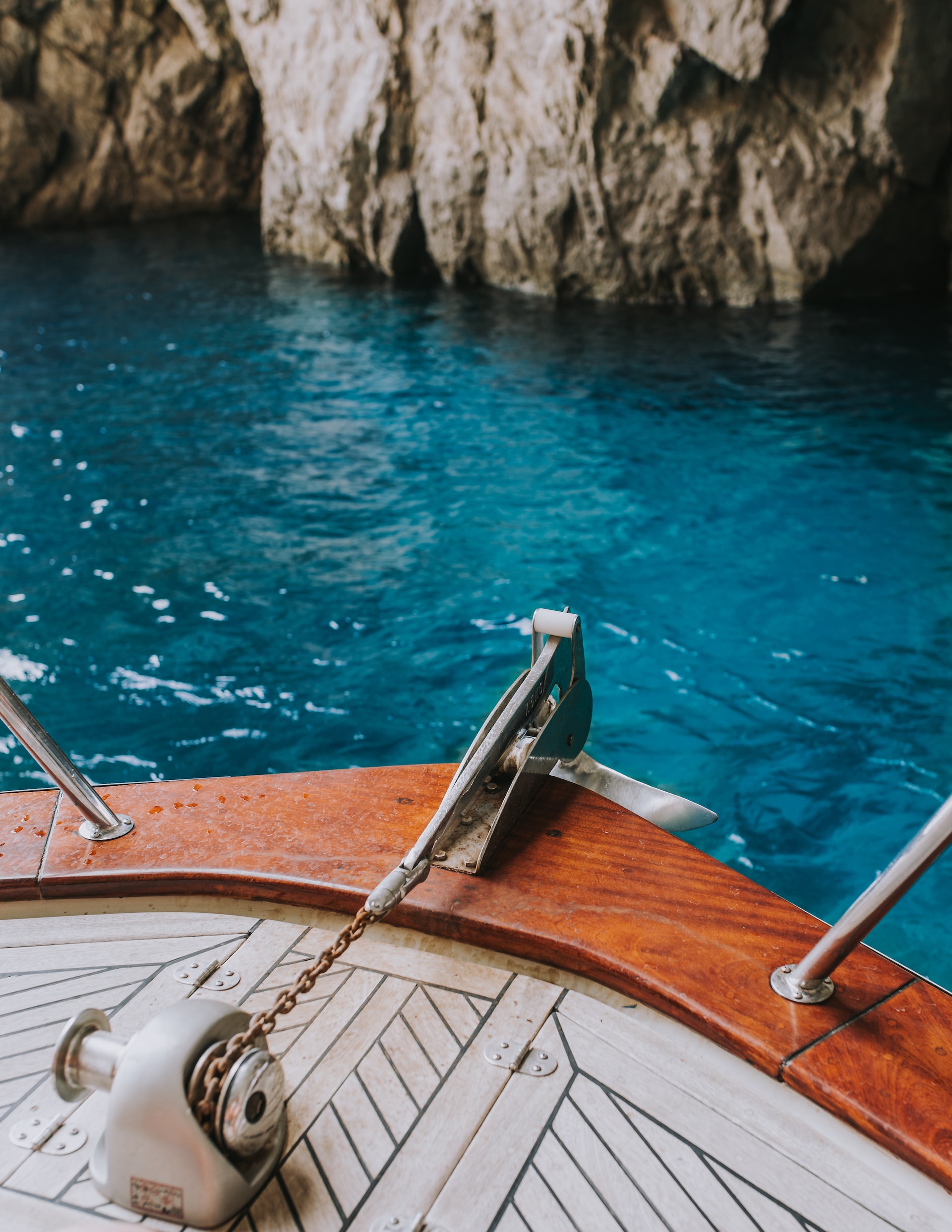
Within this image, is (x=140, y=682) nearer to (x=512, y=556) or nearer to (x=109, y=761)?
(x=109, y=761)

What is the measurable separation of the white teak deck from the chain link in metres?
0.18

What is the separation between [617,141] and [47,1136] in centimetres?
1025

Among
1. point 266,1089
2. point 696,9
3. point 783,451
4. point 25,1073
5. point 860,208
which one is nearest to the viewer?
point 266,1089

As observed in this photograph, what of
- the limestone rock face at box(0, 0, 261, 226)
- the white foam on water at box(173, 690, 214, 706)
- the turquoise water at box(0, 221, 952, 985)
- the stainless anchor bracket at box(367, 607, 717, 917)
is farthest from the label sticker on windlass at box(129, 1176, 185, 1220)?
the limestone rock face at box(0, 0, 261, 226)

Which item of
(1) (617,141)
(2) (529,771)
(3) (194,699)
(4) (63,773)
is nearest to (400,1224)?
(2) (529,771)

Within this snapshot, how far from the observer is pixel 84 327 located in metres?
10.1

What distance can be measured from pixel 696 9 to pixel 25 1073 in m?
9.83

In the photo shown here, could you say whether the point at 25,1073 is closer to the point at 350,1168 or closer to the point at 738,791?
the point at 350,1168

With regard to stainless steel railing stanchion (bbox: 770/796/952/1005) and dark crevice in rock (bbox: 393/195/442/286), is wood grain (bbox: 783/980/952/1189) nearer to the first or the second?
stainless steel railing stanchion (bbox: 770/796/952/1005)

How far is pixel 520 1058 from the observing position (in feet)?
4.69

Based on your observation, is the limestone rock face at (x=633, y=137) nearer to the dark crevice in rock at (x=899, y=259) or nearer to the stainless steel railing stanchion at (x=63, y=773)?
the dark crevice in rock at (x=899, y=259)

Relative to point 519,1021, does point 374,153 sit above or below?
above

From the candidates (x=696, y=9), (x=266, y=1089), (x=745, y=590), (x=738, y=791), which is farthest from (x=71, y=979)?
(x=696, y=9)

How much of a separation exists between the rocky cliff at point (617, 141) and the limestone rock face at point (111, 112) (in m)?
6.25
